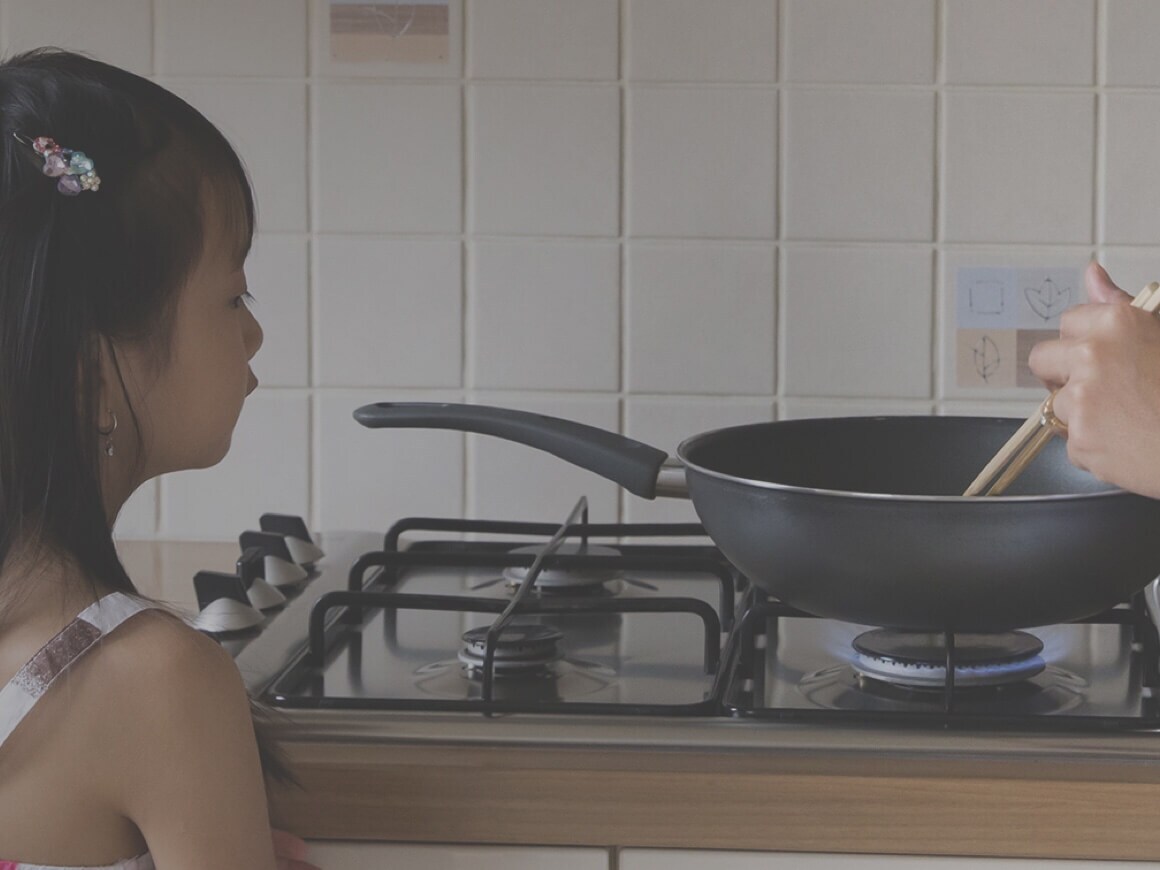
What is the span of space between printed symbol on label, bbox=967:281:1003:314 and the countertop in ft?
2.16

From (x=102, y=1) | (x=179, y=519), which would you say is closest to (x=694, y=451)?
(x=179, y=519)

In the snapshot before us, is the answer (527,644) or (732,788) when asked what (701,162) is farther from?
(732,788)

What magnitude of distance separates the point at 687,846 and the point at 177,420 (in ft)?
1.13

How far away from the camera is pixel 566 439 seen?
0.96m

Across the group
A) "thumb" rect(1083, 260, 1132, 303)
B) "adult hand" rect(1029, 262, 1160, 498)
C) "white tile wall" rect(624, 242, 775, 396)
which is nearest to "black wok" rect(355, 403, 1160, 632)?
"adult hand" rect(1029, 262, 1160, 498)

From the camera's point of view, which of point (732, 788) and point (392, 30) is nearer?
point (732, 788)

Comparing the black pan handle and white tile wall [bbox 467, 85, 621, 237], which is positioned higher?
white tile wall [bbox 467, 85, 621, 237]

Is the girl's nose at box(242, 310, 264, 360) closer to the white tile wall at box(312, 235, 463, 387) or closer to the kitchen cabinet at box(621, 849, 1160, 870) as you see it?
the kitchen cabinet at box(621, 849, 1160, 870)

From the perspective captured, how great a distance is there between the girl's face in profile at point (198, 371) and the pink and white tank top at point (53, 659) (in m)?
0.10

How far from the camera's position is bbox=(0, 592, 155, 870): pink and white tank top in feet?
2.27

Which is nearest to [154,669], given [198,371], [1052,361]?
[198,371]

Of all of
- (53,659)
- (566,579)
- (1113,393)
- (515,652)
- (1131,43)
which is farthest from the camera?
(1131,43)

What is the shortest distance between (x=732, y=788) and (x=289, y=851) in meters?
0.23

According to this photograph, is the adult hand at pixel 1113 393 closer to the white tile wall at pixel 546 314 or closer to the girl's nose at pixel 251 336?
the girl's nose at pixel 251 336
